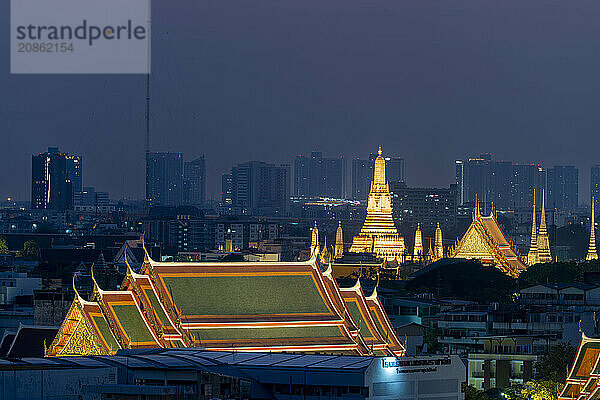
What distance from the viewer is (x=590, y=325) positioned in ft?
241

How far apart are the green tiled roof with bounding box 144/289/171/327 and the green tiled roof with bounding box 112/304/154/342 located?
52 cm

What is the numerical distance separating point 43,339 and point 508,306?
90.6ft

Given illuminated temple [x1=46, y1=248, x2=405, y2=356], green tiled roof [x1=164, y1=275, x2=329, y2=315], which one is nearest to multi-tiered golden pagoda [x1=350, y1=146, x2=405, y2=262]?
illuminated temple [x1=46, y1=248, x2=405, y2=356]

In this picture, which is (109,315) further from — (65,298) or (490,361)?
(65,298)

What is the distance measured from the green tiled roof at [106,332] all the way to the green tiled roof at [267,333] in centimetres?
246

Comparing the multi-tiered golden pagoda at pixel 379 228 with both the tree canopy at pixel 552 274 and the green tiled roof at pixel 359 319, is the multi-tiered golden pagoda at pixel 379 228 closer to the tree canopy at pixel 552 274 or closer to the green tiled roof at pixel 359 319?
the tree canopy at pixel 552 274

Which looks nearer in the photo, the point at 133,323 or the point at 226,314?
the point at 133,323

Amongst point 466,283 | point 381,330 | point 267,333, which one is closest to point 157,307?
point 267,333

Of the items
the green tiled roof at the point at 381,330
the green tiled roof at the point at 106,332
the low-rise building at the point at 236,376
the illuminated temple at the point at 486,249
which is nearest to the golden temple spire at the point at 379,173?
the illuminated temple at the point at 486,249

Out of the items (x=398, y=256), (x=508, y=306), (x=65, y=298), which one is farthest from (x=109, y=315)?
(x=398, y=256)

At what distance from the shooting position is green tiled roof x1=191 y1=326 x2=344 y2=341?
54938 millimetres

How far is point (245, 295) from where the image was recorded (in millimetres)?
56719

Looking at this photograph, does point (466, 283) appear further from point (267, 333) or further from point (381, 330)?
point (267, 333)

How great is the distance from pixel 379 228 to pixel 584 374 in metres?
90.4
